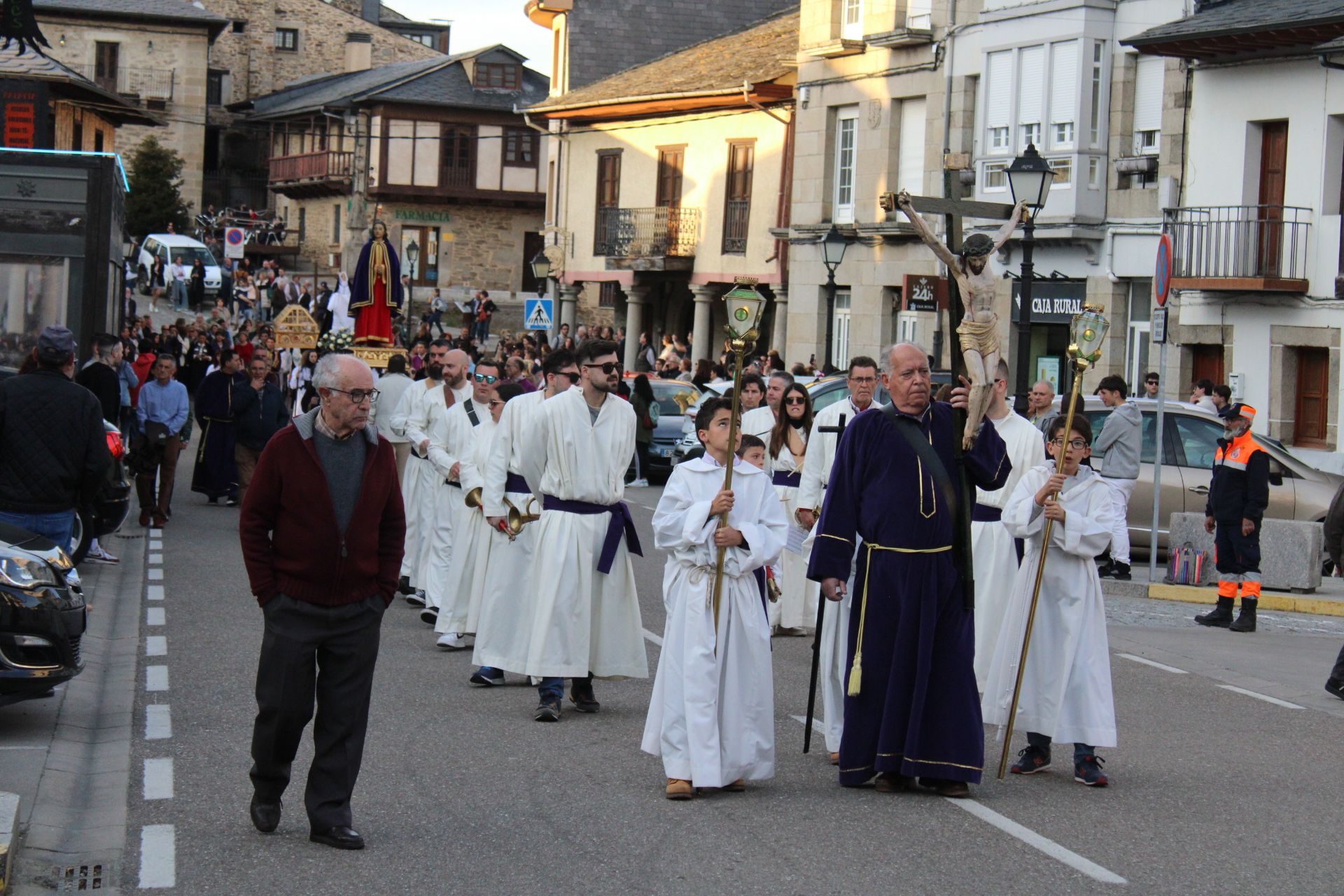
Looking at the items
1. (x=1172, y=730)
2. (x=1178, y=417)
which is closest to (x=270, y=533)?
(x=1172, y=730)

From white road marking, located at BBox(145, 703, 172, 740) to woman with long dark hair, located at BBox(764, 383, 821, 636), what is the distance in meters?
4.52

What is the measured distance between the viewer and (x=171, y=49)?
239 feet

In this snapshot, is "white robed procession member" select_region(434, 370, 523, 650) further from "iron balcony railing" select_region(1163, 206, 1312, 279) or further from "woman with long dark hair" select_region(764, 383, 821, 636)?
"iron balcony railing" select_region(1163, 206, 1312, 279)

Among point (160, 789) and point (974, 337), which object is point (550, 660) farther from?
point (974, 337)

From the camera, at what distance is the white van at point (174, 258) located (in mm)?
56250

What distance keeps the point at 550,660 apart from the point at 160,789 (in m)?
2.32

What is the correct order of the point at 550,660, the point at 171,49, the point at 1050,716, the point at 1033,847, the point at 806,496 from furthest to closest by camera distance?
1. the point at 171,49
2. the point at 806,496
3. the point at 550,660
4. the point at 1050,716
5. the point at 1033,847

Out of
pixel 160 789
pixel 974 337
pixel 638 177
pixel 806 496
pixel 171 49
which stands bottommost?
pixel 160 789

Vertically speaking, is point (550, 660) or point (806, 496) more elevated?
point (806, 496)

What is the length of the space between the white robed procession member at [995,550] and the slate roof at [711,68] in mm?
30443

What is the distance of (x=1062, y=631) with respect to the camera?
27.9 ft

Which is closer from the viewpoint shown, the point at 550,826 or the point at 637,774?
the point at 550,826

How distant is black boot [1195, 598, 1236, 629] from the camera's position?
48.8 feet

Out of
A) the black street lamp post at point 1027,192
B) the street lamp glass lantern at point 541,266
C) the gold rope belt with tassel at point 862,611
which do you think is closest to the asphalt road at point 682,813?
the gold rope belt with tassel at point 862,611
